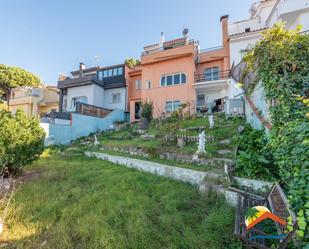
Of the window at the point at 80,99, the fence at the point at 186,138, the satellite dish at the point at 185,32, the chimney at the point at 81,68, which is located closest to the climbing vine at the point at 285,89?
the fence at the point at 186,138

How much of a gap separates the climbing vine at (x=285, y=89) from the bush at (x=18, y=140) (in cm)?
770

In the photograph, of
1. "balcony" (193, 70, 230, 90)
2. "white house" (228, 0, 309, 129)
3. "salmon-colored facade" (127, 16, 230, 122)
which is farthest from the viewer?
"salmon-colored facade" (127, 16, 230, 122)

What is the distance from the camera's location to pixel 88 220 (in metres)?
3.81

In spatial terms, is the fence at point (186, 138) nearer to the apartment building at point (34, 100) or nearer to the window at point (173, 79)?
the window at point (173, 79)

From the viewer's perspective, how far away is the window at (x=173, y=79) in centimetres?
1724

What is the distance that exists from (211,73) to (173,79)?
3883 mm

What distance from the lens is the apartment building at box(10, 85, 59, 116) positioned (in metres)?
25.7

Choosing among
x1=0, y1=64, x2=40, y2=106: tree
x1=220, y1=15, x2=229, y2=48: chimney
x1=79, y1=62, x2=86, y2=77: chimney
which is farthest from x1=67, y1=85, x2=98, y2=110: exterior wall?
x1=220, y1=15, x2=229, y2=48: chimney

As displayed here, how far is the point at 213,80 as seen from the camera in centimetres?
1647

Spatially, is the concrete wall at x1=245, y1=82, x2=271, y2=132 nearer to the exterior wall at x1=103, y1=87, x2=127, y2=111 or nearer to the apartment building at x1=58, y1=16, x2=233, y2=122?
the apartment building at x1=58, y1=16, x2=233, y2=122

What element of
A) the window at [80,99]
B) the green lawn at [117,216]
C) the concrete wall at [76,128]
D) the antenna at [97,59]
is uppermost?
the antenna at [97,59]

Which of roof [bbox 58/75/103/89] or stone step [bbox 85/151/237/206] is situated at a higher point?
roof [bbox 58/75/103/89]

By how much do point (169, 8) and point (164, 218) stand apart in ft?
45.5

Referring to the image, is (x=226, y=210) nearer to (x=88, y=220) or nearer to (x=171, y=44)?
(x=88, y=220)
